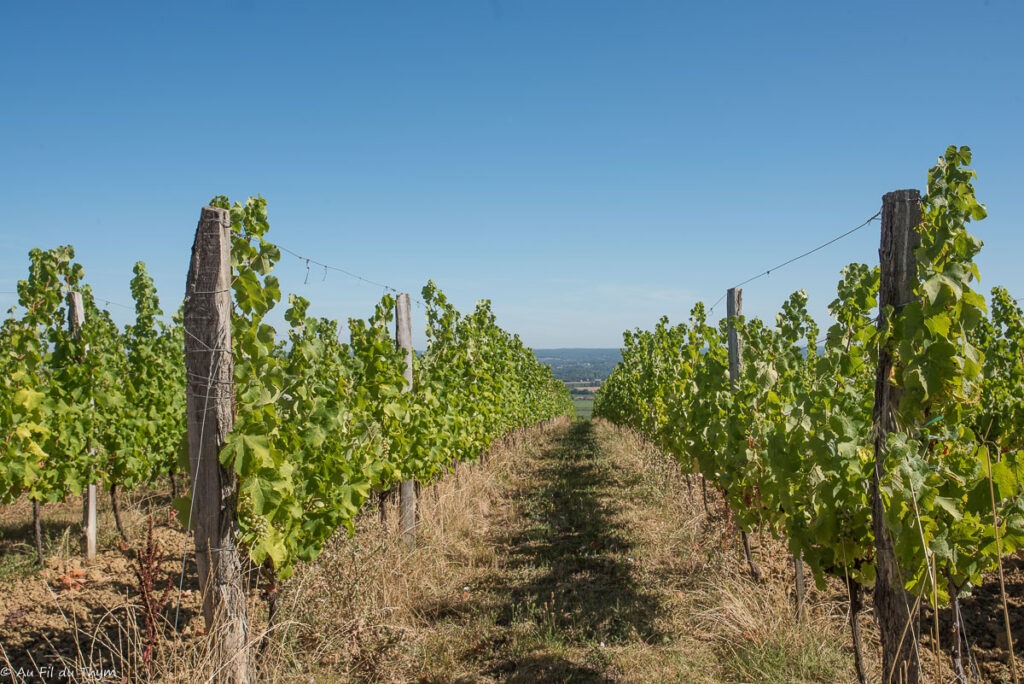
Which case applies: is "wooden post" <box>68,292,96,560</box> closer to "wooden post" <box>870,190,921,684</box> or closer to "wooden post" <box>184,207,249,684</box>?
"wooden post" <box>184,207,249,684</box>

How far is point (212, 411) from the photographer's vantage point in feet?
10.8

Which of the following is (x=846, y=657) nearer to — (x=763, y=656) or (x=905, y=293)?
(x=763, y=656)

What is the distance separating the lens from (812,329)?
19.3 ft

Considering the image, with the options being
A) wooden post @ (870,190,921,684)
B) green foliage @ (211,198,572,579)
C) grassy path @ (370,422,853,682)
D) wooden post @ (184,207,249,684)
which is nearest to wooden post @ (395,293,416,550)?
green foliage @ (211,198,572,579)

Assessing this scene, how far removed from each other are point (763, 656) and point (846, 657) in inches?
21.6

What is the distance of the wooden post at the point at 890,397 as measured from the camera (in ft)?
9.53

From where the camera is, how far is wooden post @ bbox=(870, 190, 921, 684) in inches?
114

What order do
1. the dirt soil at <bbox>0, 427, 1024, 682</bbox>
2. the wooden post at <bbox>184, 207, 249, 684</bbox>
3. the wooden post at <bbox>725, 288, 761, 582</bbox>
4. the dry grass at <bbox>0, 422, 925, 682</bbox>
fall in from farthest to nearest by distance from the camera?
1. the wooden post at <bbox>725, 288, 761, 582</bbox>
2. the dirt soil at <bbox>0, 427, 1024, 682</bbox>
3. the dry grass at <bbox>0, 422, 925, 682</bbox>
4. the wooden post at <bbox>184, 207, 249, 684</bbox>

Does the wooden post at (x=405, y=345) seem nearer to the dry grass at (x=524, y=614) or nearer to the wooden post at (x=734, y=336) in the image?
the dry grass at (x=524, y=614)

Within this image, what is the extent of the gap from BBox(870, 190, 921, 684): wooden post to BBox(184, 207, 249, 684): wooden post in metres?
2.94

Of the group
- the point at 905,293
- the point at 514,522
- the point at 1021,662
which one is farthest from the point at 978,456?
the point at 514,522

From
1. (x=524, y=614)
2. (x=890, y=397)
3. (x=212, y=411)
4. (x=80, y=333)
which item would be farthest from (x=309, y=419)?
(x=80, y=333)

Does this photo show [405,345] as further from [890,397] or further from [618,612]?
[890,397]

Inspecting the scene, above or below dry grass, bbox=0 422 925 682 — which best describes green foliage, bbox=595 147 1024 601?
above
